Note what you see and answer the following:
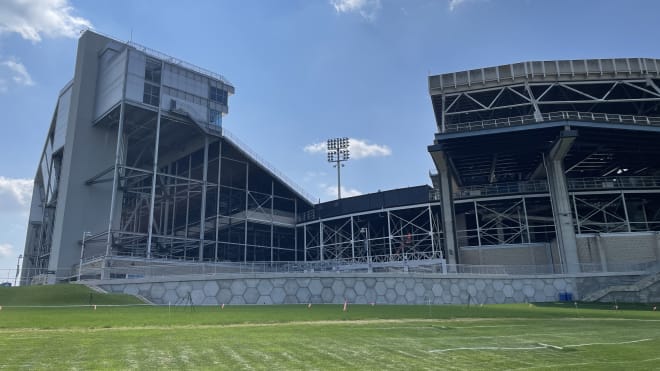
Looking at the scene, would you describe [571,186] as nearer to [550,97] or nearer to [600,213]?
[600,213]

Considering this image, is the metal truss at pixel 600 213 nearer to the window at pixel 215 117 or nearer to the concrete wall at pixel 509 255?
the concrete wall at pixel 509 255

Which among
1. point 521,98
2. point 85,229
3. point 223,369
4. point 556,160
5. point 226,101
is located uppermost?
point 226,101

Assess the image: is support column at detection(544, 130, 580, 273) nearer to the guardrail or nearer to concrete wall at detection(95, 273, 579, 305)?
the guardrail

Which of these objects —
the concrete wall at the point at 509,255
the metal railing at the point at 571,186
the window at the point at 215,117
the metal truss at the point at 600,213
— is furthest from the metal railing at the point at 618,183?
the window at the point at 215,117

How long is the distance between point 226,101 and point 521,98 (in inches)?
1375

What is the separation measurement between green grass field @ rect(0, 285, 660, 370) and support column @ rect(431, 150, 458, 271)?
27.7 meters

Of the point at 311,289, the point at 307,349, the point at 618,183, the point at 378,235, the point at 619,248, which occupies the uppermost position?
the point at 618,183

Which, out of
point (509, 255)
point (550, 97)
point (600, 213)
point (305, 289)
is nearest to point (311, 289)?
point (305, 289)

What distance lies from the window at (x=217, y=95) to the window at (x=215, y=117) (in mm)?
1541

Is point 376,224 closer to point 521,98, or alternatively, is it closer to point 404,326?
point 521,98

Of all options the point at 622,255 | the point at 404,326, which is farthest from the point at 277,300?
the point at 622,255

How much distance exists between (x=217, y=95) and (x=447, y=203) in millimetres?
30939

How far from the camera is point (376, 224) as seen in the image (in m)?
65.9

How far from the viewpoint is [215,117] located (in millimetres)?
57969
